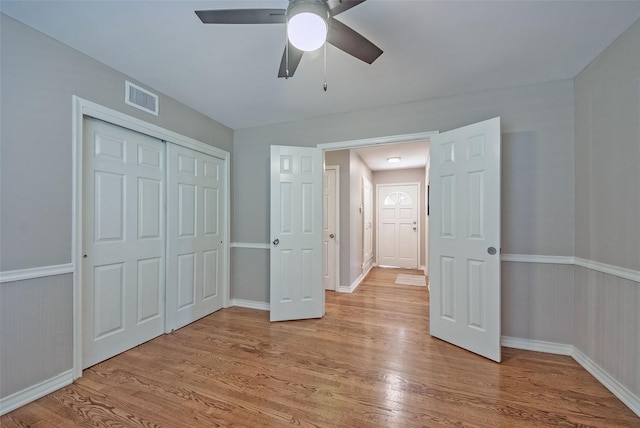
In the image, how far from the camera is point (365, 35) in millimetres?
1751

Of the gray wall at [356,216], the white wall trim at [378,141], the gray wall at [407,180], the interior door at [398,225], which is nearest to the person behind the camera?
the white wall trim at [378,141]

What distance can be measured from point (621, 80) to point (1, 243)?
410cm

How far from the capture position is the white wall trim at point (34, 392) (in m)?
1.54

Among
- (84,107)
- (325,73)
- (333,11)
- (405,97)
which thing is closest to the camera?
(333,11)

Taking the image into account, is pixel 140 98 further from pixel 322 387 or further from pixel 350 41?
pixel 322 387

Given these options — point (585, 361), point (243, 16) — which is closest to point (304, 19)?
point (243, 16)

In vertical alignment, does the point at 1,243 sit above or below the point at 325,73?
below

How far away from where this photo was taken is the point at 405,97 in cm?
262

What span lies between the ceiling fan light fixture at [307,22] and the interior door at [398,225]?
5.25 m

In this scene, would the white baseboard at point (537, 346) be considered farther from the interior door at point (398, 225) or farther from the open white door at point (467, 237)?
the interior door at point (398, 225)

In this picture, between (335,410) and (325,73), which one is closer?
(335,410)

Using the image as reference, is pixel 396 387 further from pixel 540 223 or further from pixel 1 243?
pixel 1 243

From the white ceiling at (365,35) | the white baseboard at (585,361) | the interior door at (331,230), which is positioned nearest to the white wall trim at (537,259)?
the white baseboard at (585,361)

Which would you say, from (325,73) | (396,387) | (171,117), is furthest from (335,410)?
(171,117)
